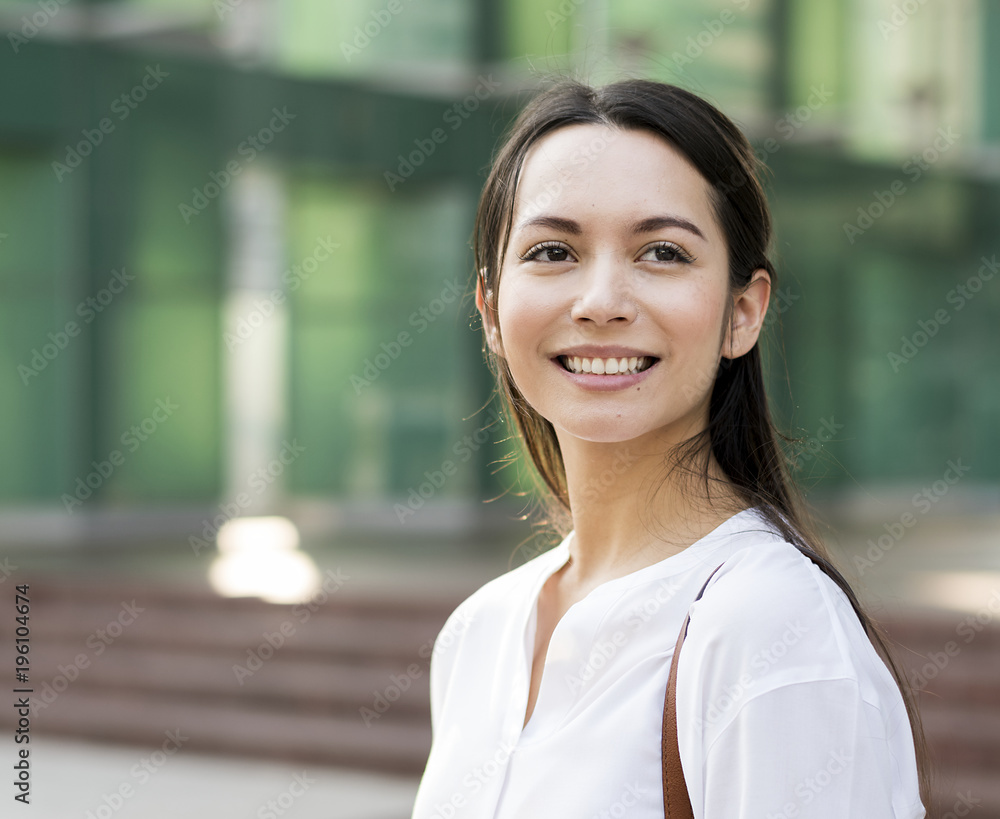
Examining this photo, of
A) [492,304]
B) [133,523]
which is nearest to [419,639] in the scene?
[492,304]

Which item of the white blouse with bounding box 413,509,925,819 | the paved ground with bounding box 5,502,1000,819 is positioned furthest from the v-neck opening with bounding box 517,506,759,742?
the paved ground with bounding box 5,502,1000,819

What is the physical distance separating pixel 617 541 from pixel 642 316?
0.33 m

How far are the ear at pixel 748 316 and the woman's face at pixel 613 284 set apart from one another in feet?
0.04

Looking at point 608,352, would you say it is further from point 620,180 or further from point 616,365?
point 620,180

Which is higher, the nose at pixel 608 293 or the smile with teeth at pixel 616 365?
the nose at pixel 608 293

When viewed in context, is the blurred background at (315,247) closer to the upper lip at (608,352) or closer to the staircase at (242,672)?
the staircase at (242,672)

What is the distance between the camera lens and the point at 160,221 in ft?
37.9

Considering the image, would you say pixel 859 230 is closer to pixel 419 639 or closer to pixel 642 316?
pixel 419 639

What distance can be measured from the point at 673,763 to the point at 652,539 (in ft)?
1.19

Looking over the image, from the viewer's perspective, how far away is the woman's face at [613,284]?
1.43 metres

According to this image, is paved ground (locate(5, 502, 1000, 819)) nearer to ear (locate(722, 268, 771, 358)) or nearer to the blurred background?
the blurred background

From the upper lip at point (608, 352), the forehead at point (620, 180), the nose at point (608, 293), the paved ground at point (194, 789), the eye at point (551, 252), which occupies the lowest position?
the paved ground at point (194, 789)

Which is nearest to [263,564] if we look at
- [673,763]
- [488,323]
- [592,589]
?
[488,323]

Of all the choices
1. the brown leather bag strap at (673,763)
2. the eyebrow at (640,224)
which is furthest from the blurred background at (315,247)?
the brown leather bag strap at (673,763)
